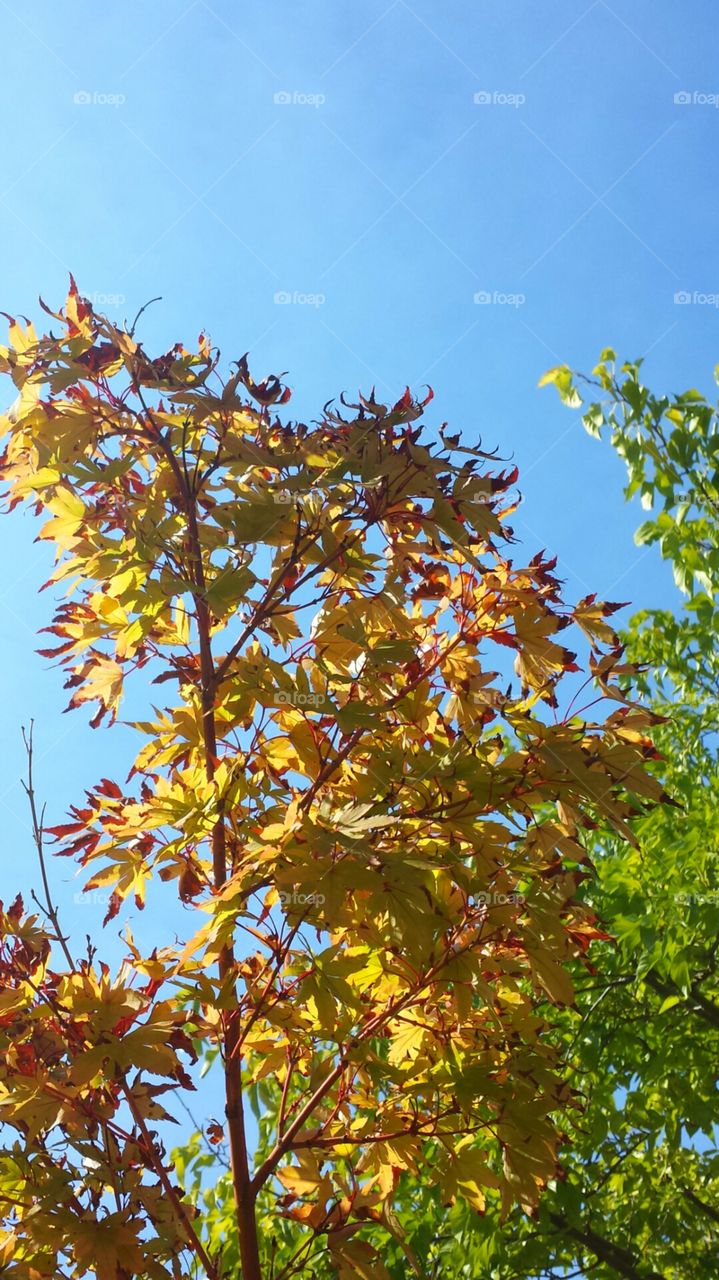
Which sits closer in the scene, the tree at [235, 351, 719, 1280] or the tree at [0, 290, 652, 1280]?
the tree at [0, 290, 652, 1280]

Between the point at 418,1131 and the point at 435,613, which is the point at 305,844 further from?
the point at 435,613

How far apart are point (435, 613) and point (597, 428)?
68.1 inches

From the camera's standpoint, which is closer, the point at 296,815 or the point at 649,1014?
the point at 296,815

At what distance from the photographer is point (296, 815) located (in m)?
1.82

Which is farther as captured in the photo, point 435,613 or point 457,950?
point 435,613

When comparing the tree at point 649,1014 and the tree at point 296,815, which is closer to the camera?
the tree at point 296,815

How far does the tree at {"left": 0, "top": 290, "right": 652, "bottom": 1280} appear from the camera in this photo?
186 cm

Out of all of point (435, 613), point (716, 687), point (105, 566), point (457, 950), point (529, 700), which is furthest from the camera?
point (716, 687)

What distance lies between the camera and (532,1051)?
2178 mm

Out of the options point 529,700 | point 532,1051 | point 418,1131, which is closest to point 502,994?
point 532,1051

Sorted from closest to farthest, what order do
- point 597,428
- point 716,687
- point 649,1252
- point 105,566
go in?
point 105,566
point 649,1252
point 597,428
point 716,687

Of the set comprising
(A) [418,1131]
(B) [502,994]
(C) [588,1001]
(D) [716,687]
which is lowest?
(A) [418,1131]

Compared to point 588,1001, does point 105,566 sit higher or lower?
higher

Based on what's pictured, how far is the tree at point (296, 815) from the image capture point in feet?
6.10
